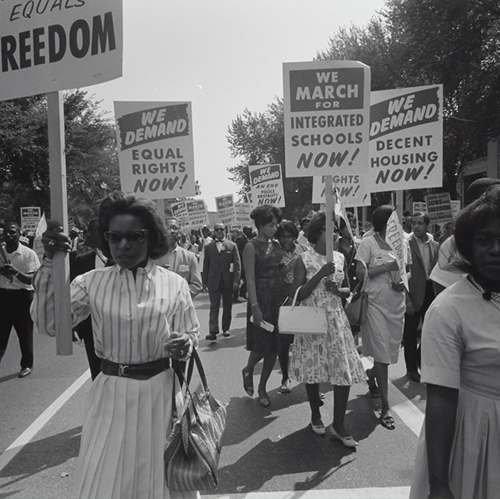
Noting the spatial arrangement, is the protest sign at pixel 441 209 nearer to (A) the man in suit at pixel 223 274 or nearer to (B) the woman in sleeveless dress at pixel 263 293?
(A) the man in suit at pixel 223 274

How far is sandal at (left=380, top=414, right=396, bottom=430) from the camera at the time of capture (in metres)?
5.04

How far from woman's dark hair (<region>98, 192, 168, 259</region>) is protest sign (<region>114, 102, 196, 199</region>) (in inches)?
133

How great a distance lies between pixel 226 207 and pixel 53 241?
17430mm

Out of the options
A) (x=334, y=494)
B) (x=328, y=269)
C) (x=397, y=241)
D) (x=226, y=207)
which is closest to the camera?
(x=334, y=494)

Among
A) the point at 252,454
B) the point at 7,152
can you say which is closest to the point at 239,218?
the point at 7,152

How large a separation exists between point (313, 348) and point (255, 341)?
3.95 ft

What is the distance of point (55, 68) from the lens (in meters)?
3.14

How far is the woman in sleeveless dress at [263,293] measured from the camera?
5.90 meters

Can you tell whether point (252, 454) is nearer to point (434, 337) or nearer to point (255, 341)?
point (255, 341)

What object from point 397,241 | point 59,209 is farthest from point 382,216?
point 59,209

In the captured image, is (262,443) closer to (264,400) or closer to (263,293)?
(264,400)

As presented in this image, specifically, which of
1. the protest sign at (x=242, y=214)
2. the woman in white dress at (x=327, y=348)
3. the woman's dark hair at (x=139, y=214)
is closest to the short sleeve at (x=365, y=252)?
the woman in white dress at (x=327, y=348)

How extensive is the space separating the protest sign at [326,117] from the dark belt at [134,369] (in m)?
2.80

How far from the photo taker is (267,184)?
15.0m
